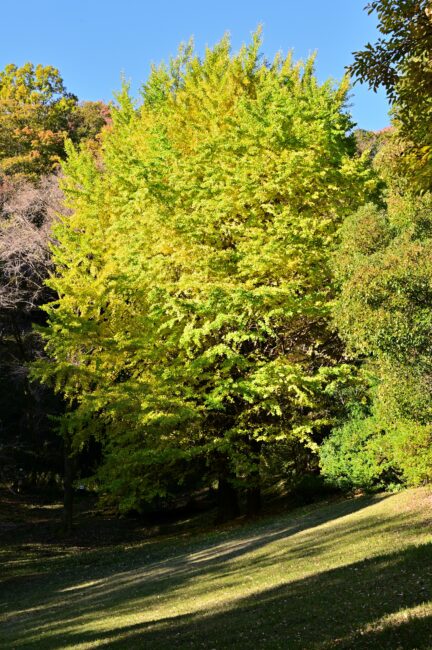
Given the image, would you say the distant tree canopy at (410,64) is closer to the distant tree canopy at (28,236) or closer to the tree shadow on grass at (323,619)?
the tree shadow on grass at (323,619)

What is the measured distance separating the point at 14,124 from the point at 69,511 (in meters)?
26.7

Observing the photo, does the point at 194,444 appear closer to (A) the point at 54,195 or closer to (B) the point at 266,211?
(B) the point at 266,211

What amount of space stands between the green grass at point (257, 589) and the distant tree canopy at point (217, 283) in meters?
2.86

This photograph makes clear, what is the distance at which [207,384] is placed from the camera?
17.7 metres

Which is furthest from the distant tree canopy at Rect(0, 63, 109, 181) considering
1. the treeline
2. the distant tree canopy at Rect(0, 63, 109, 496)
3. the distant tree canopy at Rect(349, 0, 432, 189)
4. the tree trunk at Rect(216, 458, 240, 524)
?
the distant tree canopy at Rect(349, 0, 432, 189)

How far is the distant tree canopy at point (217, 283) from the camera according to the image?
16.4 m

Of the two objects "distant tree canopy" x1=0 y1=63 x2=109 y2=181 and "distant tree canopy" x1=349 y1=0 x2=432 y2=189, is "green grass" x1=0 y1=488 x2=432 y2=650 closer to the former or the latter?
"distant tree canopy" x1=349 y1=0 x2=432 y2=189

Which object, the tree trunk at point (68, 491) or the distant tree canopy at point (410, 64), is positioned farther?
the tree trunk at point (68, 491)

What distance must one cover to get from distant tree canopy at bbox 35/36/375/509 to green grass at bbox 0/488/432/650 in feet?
9.38

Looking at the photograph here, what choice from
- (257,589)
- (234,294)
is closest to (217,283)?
(234,294)

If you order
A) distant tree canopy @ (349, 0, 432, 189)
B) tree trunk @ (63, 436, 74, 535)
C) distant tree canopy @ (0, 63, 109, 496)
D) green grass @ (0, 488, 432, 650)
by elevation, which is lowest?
green grass @ (0, 488, 432, 650)

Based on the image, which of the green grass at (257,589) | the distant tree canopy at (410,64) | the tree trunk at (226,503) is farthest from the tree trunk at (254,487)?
the distant tree canopy at (410,64)

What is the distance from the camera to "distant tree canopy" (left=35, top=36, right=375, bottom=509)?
53.7ft

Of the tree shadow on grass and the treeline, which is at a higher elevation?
the treeline
